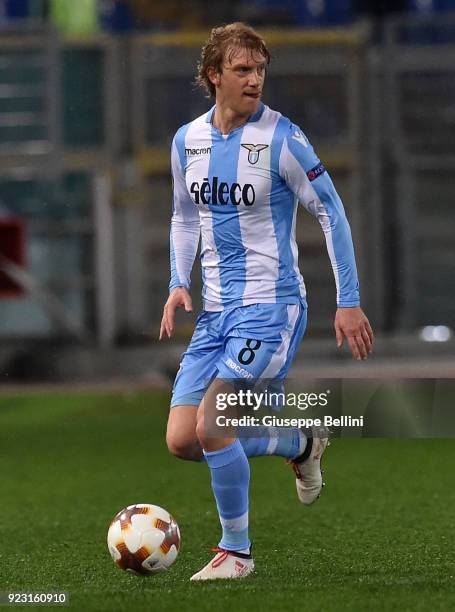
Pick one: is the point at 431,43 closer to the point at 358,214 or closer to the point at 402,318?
the point at 358,214

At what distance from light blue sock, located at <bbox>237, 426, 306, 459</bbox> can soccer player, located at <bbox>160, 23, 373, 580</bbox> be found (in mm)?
44

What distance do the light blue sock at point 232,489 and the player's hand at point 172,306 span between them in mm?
438

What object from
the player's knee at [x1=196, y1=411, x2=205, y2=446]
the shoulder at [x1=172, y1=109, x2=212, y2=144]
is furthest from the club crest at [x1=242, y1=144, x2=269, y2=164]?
the player's knee at [x1=196, y1=411, x2=205, y2=446]

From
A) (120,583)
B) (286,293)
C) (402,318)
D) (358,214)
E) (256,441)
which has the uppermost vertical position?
(286,293)

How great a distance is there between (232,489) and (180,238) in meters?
0.90

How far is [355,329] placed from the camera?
416 cm

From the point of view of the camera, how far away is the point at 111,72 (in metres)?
13.4

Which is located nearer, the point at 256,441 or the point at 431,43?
the point at 256,441

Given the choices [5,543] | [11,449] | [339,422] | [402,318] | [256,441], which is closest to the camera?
[339,422]

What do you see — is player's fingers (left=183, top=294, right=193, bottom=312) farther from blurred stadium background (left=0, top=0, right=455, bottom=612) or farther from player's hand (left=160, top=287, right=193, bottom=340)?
blurred stadium background (left=0, top=0, right=455, bottom=612)

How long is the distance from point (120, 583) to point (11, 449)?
4.79 m

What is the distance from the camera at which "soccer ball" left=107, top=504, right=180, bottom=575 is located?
4.30 m

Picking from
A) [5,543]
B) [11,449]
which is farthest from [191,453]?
[11,449]

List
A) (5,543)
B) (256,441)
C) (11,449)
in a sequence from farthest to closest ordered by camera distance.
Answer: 1. (11,449)
2. (5,543)
3. (256,441)
